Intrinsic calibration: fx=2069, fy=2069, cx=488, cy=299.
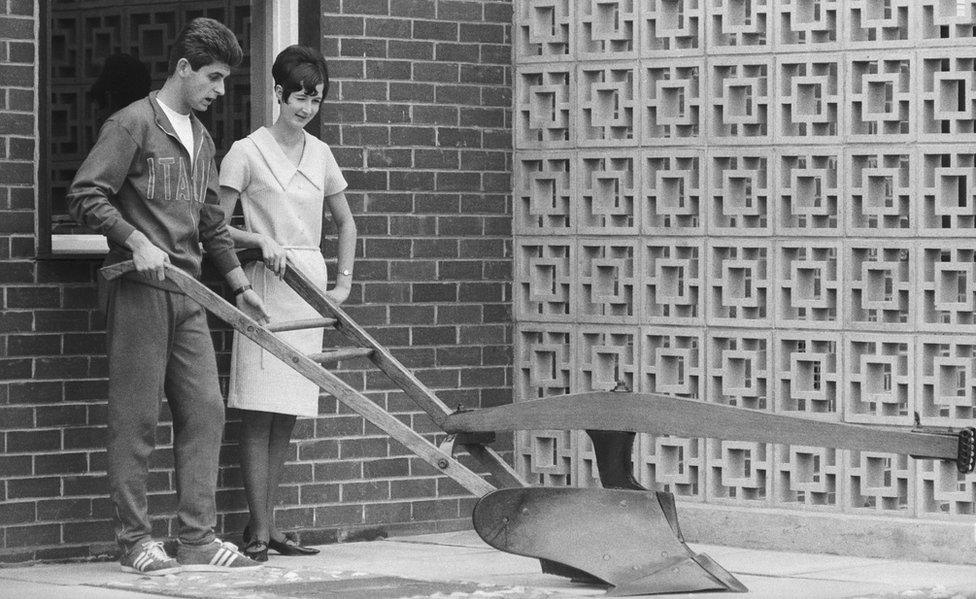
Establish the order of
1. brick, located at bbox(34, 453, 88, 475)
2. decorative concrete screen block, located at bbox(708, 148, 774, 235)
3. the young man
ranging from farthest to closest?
decorative concrete screen block, located at bbox(708, 148, 774, 235), brick, located at bbox(34, 453, 88, 475), the young man

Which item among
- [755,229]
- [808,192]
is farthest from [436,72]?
[808,192]

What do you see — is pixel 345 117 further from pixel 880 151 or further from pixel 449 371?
pixel 880 151

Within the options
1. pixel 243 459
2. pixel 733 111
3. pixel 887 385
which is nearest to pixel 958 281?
pixel 887 385

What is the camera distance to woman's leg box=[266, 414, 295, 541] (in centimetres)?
916

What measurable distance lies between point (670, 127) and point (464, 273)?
4.15ft

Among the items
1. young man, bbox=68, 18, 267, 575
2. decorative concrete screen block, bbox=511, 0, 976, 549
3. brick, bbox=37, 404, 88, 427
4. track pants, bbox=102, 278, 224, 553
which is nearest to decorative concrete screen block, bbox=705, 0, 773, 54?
decorative concrete screen block, bbox=511, 0, 976, 549

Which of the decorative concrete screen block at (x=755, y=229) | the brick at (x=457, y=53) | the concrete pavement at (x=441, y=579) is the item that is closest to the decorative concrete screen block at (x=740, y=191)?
the decorative concrete screen block at (x=755, y=229)

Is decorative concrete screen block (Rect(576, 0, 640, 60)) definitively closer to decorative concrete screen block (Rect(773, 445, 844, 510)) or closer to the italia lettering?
decorative concrete screen block (Rect(773, 445, 844, 510))

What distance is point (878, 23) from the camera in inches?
363

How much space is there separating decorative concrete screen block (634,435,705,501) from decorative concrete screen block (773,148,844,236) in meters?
1.14

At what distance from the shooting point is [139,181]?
8.30 meters

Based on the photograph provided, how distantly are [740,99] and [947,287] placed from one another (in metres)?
1.36

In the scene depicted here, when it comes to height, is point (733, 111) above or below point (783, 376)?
above

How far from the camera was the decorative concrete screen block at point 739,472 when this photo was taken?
9578 millimetres
